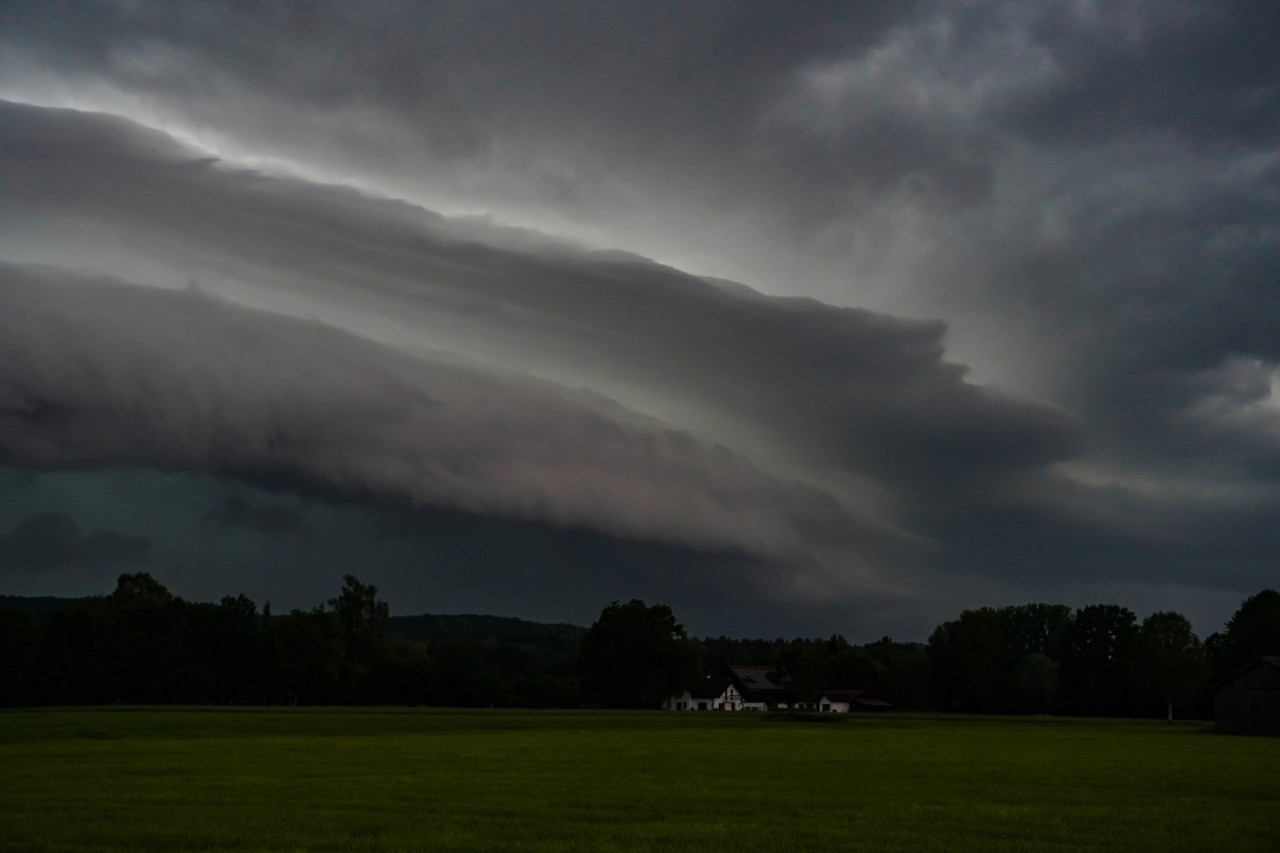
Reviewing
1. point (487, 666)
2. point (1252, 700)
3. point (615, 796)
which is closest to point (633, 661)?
point (487, 666)

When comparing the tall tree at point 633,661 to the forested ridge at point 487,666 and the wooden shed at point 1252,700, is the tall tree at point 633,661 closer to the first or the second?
the forested ridge at point 487,666

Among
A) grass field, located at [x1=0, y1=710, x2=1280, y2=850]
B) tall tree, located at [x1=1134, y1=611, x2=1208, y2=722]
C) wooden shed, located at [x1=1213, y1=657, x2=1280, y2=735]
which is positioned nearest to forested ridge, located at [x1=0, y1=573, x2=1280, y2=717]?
tall tree, located at [x1=1134, y1=611, x2=1208, y2=722]

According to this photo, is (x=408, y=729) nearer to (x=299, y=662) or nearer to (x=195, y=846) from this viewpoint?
(x=195, y=846)

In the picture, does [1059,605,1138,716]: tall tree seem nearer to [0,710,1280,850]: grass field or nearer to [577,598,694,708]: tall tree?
[577,598,694,708]: tall tree

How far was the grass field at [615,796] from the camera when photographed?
23375 millimetres

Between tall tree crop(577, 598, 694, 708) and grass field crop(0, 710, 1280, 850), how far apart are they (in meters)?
101

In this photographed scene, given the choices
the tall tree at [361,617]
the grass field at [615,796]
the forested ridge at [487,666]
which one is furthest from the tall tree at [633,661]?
the grass field at [615,796]

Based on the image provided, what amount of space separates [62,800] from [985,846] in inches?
903

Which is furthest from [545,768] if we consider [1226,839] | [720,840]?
[1226,839]

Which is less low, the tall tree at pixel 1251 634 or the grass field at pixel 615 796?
the tall tree at pixel 1251 634

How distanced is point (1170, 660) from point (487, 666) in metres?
95.7

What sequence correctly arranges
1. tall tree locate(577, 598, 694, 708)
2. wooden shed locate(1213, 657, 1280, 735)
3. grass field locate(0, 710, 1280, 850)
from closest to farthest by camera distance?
grass field locate(0, 710, 1280, 850)
wooden shed locate(1213, 657, 1280, 735)
tall tree locate(577, 598, 694, 708)

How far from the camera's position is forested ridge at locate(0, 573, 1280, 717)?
144 m

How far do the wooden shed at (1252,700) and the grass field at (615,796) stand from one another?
43615mm
